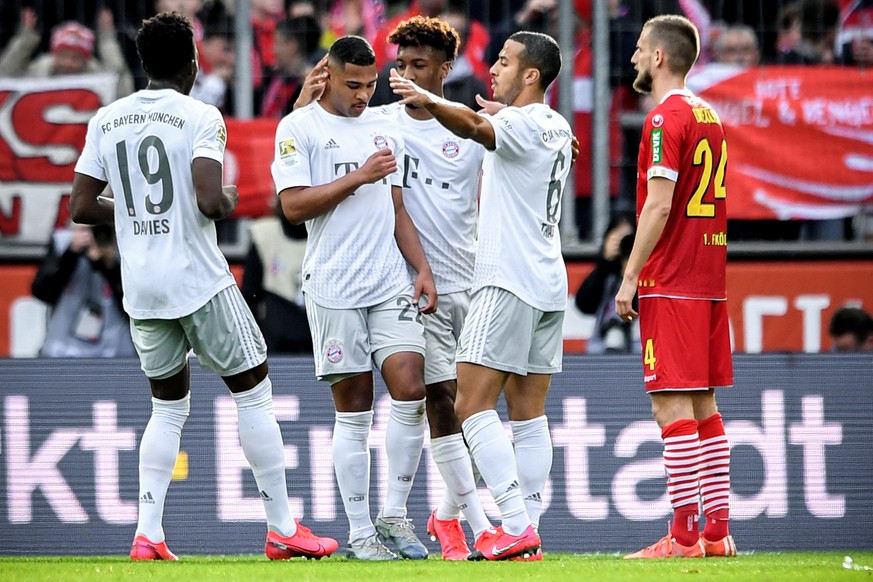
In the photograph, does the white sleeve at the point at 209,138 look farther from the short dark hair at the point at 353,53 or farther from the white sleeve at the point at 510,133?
the white sleeve at the point at 510,133

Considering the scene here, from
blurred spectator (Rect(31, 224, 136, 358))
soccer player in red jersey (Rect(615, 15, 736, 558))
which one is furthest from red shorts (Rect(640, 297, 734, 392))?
blurred spectator (Rect(31, 224, 136, 358))

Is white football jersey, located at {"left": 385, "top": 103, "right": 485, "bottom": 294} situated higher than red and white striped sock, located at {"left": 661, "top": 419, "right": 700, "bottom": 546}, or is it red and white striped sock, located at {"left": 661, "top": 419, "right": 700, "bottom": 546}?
white football jersey, located at {"left": 385, "top": 103, "right": 485, "bottom": 294}

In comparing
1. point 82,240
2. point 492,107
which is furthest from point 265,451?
point 82,240

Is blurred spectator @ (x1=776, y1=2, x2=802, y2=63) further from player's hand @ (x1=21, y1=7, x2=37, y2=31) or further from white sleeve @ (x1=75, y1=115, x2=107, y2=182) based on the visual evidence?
white sleeve @ (x1=75, y1=115, x2=107, y2=182)

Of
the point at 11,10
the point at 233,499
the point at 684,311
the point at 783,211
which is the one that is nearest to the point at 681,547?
the point at 684,311

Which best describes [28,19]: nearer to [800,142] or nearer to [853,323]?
[800,142]

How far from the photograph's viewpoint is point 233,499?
25.0 ft

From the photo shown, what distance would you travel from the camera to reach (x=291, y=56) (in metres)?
10.6

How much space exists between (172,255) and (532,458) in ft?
5.79

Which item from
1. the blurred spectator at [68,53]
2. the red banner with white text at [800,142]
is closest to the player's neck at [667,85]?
the red banner with white text at [800,142]

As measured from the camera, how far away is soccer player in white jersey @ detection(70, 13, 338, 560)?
5.91 m

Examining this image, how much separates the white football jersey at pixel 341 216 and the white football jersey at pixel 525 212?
0.41 metres

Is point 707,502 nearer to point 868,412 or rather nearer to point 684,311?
point 684,311

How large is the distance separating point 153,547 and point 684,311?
2.41 meters
